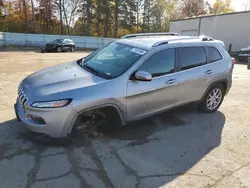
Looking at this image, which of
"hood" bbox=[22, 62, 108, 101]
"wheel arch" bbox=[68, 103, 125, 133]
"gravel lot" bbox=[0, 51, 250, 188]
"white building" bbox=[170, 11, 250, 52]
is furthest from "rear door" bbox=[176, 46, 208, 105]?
"white building" bbox=[170, 11, 250, 52]

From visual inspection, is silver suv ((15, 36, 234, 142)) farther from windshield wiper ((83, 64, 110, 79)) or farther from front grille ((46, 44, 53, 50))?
front grille ((46, 44, 53, 50))

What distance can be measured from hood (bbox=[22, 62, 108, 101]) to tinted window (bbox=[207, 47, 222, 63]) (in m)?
2.46

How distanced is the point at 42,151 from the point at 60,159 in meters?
0.35

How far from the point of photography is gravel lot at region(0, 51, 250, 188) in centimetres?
259

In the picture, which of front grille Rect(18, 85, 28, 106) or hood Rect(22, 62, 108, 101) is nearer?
hood Rect(22, 62, 108, 101)

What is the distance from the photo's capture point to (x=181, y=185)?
2.56m

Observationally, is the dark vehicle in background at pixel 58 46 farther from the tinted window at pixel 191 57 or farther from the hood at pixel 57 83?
the tinted window at pixel 191 57

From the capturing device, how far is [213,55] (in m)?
4.50

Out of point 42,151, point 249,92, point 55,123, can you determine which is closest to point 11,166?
point 42,151

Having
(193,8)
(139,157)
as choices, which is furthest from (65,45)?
(193,8)

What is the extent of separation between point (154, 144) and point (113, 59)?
161 centimetres

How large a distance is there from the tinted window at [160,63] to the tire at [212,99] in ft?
4.30

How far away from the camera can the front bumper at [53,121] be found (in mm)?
2865

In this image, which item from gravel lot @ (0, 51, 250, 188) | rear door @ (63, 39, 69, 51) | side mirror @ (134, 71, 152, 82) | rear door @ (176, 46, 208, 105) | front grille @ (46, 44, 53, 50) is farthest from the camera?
rear door @ (63, 39, 69, 51)
